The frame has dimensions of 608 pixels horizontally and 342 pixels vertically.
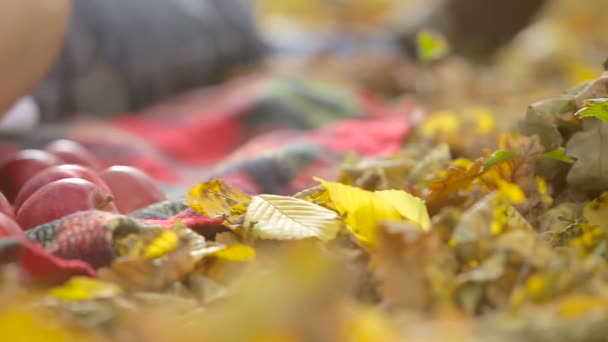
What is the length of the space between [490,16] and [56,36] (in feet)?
3.87

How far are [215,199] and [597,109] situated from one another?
0.87 ft

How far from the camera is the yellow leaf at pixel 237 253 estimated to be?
49cm

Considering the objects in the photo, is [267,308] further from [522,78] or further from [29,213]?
[522,78]

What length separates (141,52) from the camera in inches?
56.9

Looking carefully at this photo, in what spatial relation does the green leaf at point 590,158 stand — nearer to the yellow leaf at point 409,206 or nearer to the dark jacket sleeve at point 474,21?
the yellow leaf at point 409,206

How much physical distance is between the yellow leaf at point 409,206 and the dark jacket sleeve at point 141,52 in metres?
0.84

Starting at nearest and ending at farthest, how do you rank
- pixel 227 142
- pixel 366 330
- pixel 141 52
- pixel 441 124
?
pixel 366 330 → pixel 441 124 → pixel 227 142 → pixel 141 52

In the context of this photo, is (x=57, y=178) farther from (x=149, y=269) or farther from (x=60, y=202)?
(x=149, y=269)

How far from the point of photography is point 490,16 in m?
1.81

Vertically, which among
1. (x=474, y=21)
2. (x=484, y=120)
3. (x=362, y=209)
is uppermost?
(x=474, y=21)

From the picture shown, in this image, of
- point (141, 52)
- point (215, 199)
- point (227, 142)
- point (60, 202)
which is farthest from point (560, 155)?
point (141, 52)

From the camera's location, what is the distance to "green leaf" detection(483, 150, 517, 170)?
568 millimetres

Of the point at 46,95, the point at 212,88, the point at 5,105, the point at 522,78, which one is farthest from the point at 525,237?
the point at 522,78

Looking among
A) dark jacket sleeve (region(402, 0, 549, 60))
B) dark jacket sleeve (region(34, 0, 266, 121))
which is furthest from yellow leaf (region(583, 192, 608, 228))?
dark jacket sleeve (region(402, 0, 549, 60))
